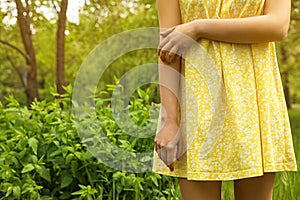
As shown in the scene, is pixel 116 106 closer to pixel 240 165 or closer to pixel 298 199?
pixel 298 199

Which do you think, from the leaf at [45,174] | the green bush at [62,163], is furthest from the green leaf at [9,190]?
the leaf at [45,174]

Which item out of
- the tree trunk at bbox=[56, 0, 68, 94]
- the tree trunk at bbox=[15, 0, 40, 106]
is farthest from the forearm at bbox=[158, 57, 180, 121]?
the tree trunk at bbox=[15, 0, 40, 106]

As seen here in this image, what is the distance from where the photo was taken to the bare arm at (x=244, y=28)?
5.63 feet

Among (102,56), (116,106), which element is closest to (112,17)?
(102,56)

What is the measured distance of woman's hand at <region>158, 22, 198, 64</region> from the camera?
1736 millimetres

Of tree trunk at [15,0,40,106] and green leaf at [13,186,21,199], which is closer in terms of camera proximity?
green leaf at [13,186,21,199]

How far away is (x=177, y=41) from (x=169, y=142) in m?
0.30

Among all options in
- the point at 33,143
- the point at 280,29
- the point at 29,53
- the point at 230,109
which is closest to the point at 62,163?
the point at 33,143

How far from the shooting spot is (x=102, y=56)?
7.18 metres

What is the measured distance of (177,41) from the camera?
1742 mm

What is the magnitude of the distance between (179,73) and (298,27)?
7423mm

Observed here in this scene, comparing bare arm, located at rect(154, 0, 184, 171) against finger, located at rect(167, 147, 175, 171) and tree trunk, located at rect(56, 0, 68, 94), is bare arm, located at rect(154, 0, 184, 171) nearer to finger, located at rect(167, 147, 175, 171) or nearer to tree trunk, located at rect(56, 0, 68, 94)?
finger, located at rect(167, 147, 175, 171)

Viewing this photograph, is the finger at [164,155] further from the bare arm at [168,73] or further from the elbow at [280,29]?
the elbow at [280,29]

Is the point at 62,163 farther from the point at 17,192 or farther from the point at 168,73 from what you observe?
the point at 168,73
